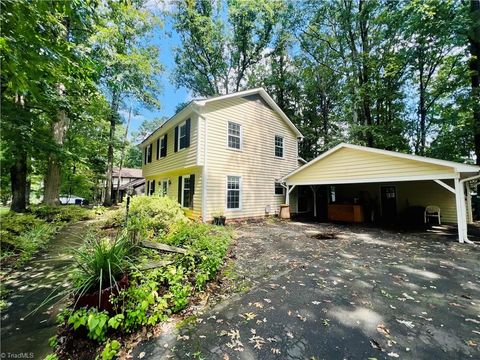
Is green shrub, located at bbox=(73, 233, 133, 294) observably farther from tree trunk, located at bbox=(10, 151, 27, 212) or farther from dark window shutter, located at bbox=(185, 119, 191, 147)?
tree trunk, located at bbox=(10, 151, 27, 212)

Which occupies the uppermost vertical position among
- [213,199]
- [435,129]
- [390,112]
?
[390,112]

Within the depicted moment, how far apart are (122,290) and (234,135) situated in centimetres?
1001

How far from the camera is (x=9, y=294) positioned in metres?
4.04

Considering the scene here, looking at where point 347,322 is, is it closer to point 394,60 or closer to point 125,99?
point 394,60

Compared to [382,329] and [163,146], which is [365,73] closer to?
[163,146]

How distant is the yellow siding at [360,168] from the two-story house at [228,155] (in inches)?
91.6

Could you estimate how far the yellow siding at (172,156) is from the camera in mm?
10977

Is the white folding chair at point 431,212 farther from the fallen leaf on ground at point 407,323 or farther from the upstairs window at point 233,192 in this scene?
the fallen leaf on ground at point 407,323

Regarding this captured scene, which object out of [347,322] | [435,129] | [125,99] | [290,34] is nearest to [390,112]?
[435,129]

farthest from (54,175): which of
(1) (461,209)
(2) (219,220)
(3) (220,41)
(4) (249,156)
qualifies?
(3) (220,41)

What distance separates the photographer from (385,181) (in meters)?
9.30

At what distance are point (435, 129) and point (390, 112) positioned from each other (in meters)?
3.58

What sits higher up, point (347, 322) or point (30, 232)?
point (30, 232)

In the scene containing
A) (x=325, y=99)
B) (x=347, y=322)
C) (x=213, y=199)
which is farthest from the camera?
(x=325, y=99)
